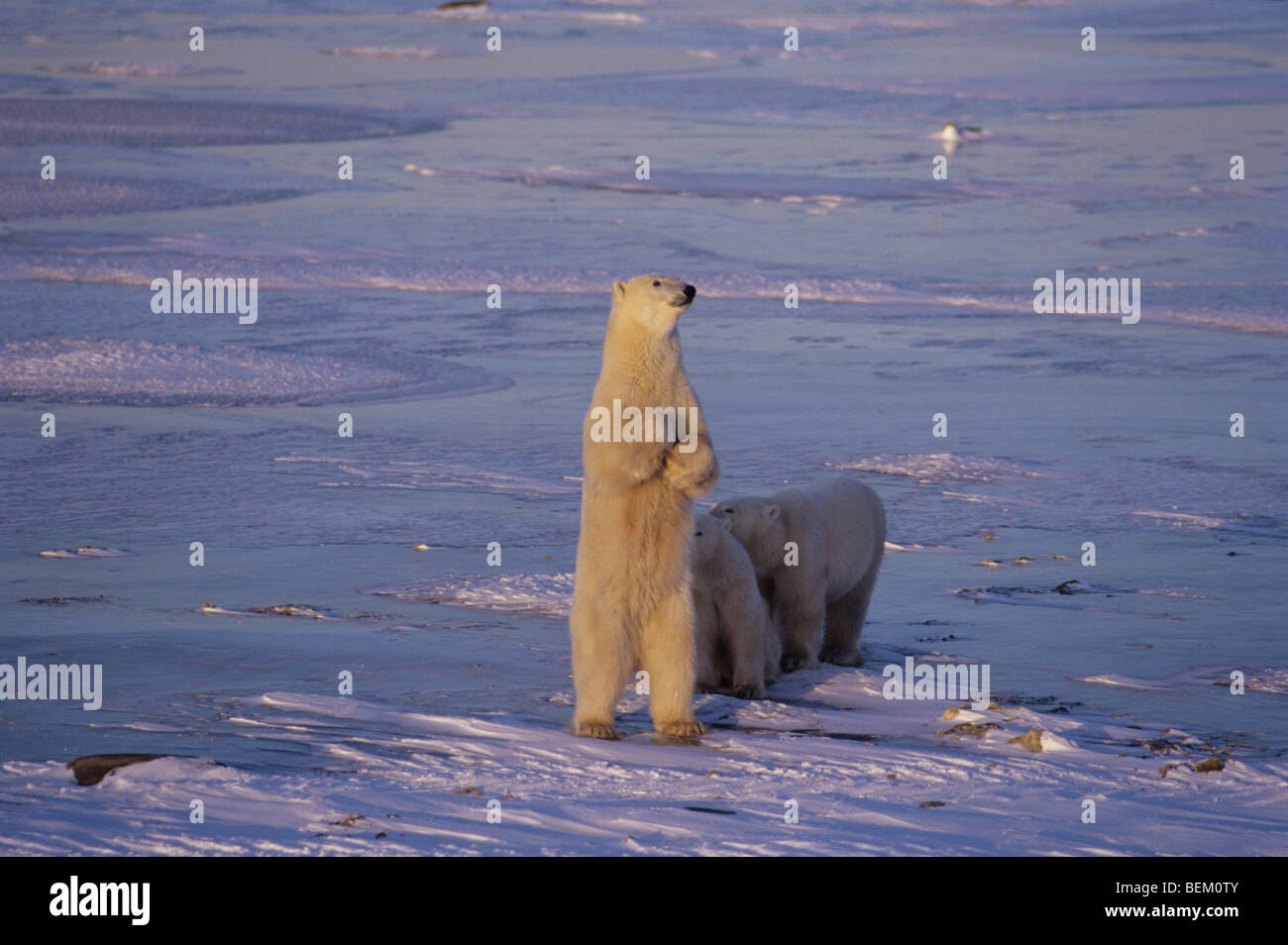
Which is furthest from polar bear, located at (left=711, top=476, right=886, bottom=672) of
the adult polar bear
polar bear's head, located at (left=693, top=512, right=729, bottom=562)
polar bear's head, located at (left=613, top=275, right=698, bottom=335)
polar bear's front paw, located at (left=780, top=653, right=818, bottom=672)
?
polar bear's head, located at (left=613, top=275, right=698, bottom=335)

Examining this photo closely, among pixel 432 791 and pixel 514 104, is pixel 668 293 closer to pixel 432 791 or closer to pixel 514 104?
pixel 432 791

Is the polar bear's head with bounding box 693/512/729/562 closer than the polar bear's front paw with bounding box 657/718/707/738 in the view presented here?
→ No

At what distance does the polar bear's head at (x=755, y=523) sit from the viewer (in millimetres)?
6801

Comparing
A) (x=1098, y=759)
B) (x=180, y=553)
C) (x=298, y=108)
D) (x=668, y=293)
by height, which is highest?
(x=298, y=108)

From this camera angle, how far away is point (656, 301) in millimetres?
5809

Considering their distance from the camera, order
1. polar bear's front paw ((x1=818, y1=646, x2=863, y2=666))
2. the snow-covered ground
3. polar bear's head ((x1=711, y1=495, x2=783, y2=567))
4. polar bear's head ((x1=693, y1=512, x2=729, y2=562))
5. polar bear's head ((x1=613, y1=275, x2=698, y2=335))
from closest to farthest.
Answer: the snow-covered ground < polar bear's head ((x1=613, y1=275, x2=698, y2=335)) < polar bear's head ((x1=693, y1=512, x2=729, y2=562)) < polar bear's head ((x1=711, y1=495, x2=783, y2=567)) < polar bear's front paw ((x1=818, y1=646, x2=863, y2=666))

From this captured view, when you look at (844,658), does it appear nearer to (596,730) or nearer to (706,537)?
(706,537)

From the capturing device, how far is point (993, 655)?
6863 mm

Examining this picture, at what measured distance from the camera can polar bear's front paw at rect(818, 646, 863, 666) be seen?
7.09 meters

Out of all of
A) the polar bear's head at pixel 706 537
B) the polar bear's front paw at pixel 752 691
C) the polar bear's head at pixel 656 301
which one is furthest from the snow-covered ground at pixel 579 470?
the polar bear's head at pixel 656 301

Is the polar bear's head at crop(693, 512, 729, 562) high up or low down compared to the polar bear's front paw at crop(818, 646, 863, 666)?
up

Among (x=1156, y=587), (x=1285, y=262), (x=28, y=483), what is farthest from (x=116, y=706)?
(x=1285, y=262)

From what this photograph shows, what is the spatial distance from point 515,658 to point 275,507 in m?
2.63

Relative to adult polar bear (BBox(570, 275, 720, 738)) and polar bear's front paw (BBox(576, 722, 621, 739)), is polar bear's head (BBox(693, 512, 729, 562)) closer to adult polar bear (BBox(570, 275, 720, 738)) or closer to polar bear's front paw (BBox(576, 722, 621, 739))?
adult polar bear (BBox(570, 275, 720, 738))
